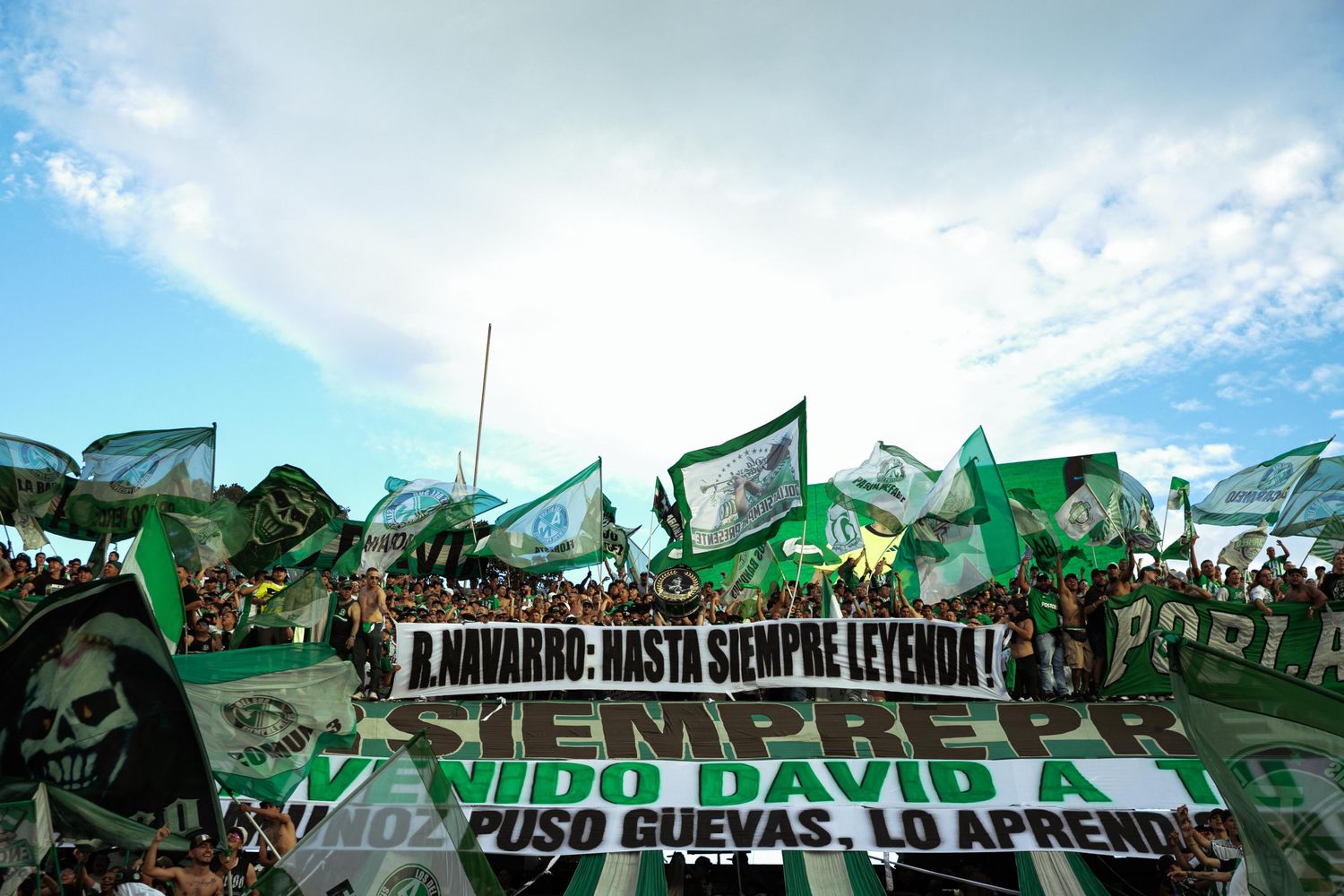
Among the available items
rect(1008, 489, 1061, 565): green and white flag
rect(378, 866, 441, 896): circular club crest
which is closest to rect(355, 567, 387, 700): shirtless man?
rect(378, 866, 441, 896): circular club crest

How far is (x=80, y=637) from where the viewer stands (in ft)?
21.4

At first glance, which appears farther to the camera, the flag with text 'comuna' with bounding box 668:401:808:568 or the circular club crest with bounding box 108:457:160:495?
the circular club crest with bounding box 108:457:160:495

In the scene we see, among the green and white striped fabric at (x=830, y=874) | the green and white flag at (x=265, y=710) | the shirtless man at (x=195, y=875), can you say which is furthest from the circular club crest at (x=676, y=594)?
the shirtless man at (x=195, y=875)

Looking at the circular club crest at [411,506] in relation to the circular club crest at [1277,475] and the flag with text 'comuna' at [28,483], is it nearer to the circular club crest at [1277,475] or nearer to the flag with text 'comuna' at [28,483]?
the flag with text 'comuna' at [28,483]

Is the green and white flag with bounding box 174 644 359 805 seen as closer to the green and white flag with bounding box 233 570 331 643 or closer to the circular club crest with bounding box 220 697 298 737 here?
the circular club crest with bounding box 220 697 298 737

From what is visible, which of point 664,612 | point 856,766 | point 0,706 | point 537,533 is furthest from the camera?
point 537,533

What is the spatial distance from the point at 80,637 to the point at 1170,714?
13.8 m

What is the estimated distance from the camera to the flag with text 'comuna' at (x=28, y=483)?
1920 centimetres

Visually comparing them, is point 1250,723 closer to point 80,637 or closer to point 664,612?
point 80,637

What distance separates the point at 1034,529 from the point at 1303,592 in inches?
486

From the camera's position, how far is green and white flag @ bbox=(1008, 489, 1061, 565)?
23250 mm

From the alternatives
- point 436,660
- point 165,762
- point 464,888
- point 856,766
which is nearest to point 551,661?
point 436,660

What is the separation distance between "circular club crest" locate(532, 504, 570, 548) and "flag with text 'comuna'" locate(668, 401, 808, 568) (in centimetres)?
448

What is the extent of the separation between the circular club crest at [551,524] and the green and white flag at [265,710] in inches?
481
